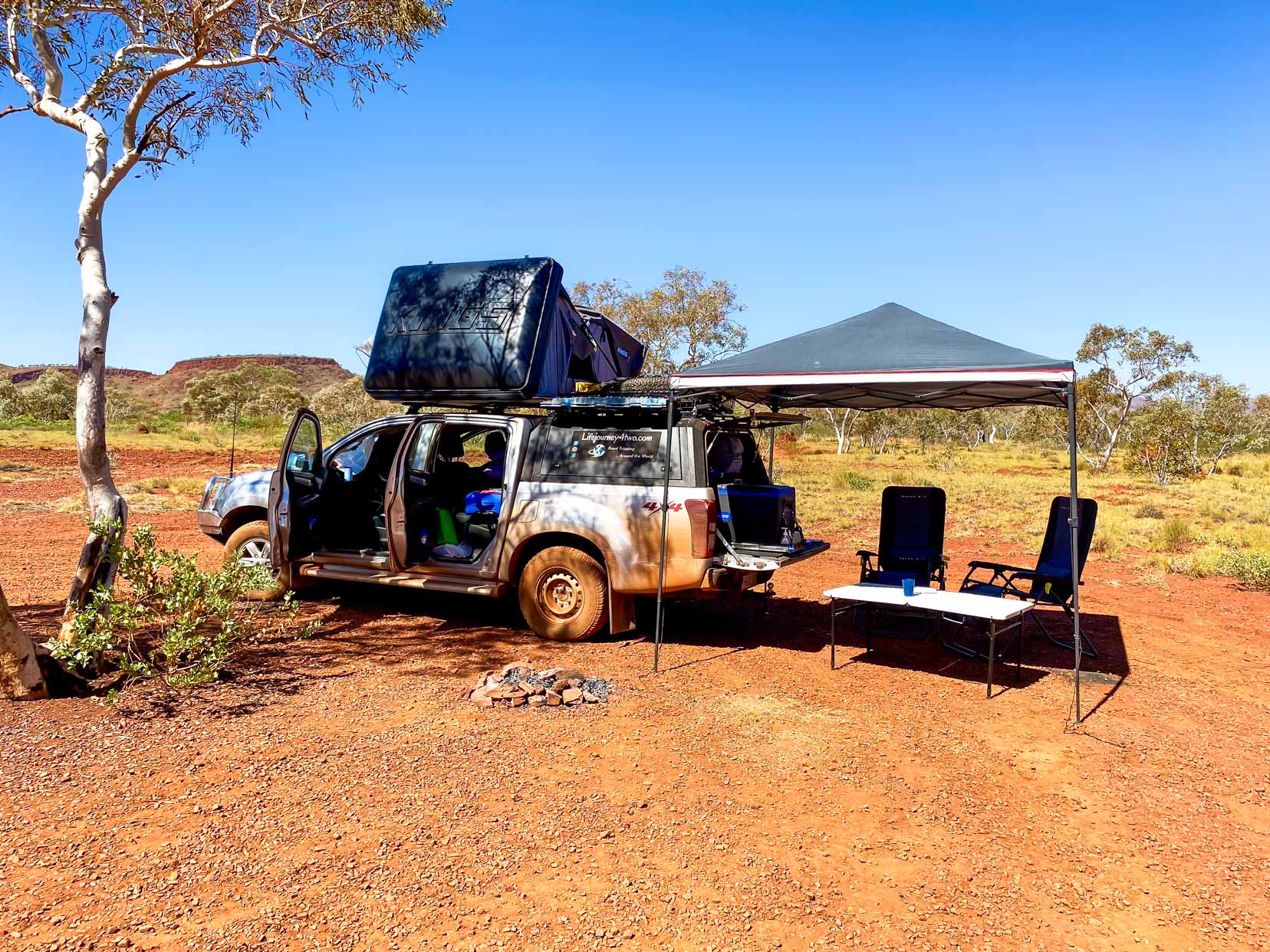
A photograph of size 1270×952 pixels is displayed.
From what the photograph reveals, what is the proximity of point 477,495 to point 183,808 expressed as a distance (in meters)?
4.10

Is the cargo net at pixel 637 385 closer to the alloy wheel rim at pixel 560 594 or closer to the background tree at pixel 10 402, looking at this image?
the alloy wheel rim at pixel 560 594

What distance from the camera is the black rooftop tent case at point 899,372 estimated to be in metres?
5.43

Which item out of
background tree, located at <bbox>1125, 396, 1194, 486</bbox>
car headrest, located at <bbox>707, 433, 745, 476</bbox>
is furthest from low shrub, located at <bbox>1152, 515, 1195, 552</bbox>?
background tree, located at <bbox>1125, 396, 1194, 486</bbox>

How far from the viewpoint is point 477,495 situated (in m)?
7.54

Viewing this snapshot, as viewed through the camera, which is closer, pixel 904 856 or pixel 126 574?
pixel 904 856

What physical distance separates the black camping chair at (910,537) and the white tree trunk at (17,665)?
6352mm

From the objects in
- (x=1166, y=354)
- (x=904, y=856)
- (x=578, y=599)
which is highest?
(x=1166, y=354)

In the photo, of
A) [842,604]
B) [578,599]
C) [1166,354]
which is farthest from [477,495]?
[1166,354]

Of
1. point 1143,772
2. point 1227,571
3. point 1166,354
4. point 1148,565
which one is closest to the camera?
point 1143,772

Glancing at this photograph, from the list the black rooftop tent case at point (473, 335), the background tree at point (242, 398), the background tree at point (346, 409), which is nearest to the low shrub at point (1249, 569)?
the black rooftop tent case at point (473, 335)

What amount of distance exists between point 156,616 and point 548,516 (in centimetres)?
283

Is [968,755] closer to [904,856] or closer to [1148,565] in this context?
[904,856]

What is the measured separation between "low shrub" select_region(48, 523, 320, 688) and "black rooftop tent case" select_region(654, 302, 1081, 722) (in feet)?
9.45

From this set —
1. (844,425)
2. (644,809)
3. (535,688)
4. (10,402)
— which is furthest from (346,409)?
(644,809)
